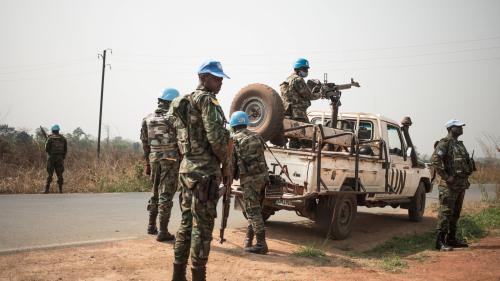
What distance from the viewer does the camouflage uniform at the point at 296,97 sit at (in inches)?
328

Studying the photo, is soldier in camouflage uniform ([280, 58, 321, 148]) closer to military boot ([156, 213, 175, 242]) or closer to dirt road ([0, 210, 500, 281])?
dirt road ([0, 210, 500, 281])

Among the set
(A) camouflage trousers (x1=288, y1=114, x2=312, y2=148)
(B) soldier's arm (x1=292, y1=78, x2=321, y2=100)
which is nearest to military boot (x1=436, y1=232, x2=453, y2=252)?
(A) camouflage trousers (x1=288, y1=114, x2=312, y2=148)

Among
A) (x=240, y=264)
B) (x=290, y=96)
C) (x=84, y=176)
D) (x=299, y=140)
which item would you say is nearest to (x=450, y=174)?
(x=299, y=140)

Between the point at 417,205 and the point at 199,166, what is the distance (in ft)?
25.8

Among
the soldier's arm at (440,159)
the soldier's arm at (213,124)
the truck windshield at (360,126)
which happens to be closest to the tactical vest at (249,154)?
the soldier's arm at (213,124)

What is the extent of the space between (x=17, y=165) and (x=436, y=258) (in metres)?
14.3

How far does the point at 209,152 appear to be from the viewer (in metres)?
4.22

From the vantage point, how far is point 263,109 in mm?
7809

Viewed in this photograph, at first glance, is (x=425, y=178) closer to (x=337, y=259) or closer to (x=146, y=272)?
(x=337, y=259)

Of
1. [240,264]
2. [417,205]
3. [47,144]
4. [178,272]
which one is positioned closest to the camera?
[178,272]

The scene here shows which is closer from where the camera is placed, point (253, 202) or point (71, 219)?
point (253, 202)

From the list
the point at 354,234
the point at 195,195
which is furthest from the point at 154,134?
the point at 354,234

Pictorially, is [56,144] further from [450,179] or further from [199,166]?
[450,179]

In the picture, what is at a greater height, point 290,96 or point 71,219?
point 290,96
